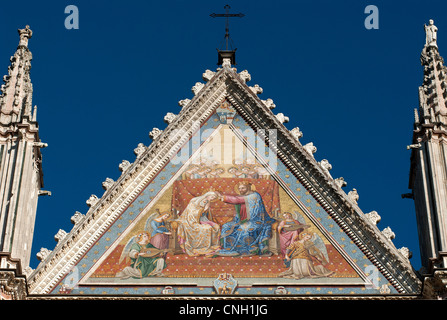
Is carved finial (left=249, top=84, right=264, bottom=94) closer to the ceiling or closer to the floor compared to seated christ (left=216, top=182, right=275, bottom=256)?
closer to the ceiling

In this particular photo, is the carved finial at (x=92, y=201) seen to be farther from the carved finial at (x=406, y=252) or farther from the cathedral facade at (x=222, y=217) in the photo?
the carved finial at (x=406, y=252)

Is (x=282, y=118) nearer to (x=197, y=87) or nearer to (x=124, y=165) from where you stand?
(x=197, y=87)

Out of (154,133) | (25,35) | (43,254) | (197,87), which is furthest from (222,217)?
(25,35)

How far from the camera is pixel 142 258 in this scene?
56.4 feet

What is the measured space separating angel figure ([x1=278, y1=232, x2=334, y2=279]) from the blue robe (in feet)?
1.25

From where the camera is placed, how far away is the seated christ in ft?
56.6

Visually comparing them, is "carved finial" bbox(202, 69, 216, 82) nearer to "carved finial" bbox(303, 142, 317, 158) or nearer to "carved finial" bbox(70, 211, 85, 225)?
"carved finial" bbox(303, 142, 317, 158)

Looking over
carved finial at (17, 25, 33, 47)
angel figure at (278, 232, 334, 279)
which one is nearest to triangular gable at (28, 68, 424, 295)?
angel figure at (278, 232, 334, 279)

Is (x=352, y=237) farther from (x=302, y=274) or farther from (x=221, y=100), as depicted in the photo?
(x=221, y=100)

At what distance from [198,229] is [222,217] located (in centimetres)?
40

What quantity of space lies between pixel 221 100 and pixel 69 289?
13.3 ft

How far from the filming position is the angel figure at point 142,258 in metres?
17.0

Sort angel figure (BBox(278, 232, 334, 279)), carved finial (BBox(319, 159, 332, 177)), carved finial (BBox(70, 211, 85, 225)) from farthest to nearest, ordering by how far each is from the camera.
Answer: carved finial (BBox(319, 159, 332, 177))
carved finial (BBox(70, 211, 85, 225))
angel figure (BBox(278, 232, 334, 279))
